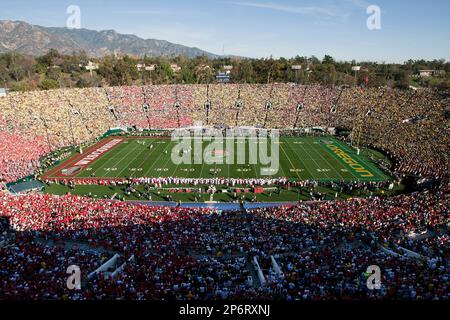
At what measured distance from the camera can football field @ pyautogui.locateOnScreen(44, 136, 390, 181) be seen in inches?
1110

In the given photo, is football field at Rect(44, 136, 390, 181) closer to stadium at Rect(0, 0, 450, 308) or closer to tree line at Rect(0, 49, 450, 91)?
stadium at Rect(0, 0, 450, 308)

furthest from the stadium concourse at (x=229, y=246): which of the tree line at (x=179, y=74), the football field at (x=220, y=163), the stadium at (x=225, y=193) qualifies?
the tree line at (x=179, y=74)

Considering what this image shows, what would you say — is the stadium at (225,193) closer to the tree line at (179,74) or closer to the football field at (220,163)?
the football field at (220,163)

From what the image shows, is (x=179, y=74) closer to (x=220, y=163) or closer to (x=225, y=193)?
(x=220, y=163)

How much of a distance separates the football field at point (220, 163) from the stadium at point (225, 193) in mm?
210

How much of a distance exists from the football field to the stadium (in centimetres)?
21

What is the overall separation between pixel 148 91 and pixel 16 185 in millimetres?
31408

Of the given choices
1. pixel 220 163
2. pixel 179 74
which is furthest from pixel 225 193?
pixel 179 74

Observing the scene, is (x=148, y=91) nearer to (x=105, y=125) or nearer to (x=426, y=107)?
(x=105, y=125)

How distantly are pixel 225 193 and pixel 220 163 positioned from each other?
21.8 feet

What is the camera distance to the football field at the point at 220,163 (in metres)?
28.2

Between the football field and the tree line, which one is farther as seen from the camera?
the tree line

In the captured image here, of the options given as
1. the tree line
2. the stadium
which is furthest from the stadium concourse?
the tree line

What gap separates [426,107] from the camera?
131 ft
